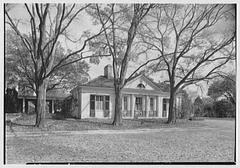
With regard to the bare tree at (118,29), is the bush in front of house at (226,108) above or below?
below

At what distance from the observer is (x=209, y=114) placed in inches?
311

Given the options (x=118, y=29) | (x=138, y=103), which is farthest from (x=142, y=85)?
(x=118, y=29)

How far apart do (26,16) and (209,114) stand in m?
7.58

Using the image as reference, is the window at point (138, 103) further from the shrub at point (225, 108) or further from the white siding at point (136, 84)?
the shrub at point (225, 108)

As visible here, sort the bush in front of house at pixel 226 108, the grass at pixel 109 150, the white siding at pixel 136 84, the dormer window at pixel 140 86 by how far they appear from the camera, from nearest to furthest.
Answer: the grass at pixel 109 150 → the bush in front of house at pixel 226 108 → the white siding at pixel 136 84 → the dormer window at pixel 140 86

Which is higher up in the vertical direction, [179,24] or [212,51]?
[179,24]

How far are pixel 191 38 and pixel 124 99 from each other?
5.84 metres

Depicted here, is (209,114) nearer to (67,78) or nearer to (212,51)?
(212,51)

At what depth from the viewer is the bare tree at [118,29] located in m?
5.54

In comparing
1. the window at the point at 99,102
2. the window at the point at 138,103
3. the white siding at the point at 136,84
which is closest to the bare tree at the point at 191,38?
the white siding at the point at 136,84

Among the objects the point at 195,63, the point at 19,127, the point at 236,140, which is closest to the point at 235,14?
the point at 195,63

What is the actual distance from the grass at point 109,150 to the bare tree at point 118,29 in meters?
2.73

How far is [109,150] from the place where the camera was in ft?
14.2

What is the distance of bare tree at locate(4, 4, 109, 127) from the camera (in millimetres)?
5355
